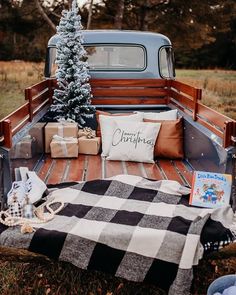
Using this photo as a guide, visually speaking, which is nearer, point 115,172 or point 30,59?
point 115,172

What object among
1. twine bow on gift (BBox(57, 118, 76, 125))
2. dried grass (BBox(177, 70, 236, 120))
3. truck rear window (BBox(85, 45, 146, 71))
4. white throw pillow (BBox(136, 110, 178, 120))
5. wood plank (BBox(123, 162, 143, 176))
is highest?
A: truck rear window (BBox(85, 45, 146, 71))

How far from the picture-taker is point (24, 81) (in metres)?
15.6

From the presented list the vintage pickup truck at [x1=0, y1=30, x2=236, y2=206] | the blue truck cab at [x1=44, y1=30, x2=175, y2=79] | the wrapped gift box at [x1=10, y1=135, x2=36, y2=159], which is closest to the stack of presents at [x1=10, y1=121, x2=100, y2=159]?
the vintage pickup truck at [x1=0, y1=30, x2=236, y2=206]

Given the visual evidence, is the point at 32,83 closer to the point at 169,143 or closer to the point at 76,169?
the point at 169,143

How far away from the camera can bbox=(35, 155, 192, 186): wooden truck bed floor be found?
14.3 ft

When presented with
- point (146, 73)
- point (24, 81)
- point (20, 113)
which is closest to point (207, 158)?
point (20, 113)

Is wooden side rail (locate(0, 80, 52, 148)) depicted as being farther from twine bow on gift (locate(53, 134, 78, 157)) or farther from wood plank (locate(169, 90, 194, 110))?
wood plank (locate(169, 90, 194, 110))

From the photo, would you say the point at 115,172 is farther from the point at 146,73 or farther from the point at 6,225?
the point at 146,73

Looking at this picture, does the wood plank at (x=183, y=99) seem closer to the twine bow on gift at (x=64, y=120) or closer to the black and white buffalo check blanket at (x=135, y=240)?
the twine bow on gift at (x=64, y=120)

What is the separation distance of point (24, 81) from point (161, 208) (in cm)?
1296

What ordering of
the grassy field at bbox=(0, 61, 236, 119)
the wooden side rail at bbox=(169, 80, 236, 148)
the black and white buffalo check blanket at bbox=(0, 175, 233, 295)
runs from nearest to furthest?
the black and white buffalo check blanket at bbox=(0, 175, 233, 295)
the wooden side rail at bbox=(169, 80, 236, 148)
the grassy field at bbox=(0, 61, 236, 119)

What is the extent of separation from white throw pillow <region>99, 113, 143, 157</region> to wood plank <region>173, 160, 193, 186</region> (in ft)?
2.40

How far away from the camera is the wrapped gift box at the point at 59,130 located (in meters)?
5.29

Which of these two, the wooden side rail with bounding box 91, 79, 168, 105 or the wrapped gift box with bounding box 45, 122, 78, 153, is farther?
the wooden side rail with bounding box 91, 79, 168, 105
